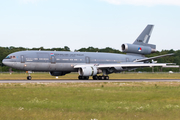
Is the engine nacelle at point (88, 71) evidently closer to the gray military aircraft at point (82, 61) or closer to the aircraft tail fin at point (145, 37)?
→ the gray military aircraft at point (82, 61)

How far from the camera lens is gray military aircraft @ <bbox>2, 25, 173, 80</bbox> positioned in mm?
42719

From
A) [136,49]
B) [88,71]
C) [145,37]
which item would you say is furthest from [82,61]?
[145,37]

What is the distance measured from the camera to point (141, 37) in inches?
2190

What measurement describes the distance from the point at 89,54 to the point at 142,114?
36981 mm

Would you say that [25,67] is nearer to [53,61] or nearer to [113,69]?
[53,61]

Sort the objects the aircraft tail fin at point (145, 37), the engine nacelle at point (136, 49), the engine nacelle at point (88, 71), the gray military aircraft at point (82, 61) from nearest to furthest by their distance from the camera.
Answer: the gray military aircraft at point (82, 61)
the engine nacelle at point (88, 71)
the engine nacelle at point (136, 49)
the aircraft tail fin at point (145, 37)

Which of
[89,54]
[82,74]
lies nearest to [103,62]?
[89,54]

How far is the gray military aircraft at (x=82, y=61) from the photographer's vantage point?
42.7 metres

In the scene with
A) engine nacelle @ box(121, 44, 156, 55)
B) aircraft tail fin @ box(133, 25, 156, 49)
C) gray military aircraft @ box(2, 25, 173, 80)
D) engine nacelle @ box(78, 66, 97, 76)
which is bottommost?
engine nacelle @ box(78, 66, 97, 76)

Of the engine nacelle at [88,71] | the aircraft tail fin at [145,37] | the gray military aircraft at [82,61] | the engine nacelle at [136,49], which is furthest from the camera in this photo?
the aircraft tail fin at [145,37]

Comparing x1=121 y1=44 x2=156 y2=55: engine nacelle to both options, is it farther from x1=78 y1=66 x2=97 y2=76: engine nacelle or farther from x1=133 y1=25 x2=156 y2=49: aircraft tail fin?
x1=78 y1=66 x2=97 y2=76: engine nacelle

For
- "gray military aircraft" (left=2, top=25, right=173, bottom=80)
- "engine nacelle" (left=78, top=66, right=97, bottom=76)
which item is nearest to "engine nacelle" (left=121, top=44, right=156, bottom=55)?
"gray military aircraft" (left=2, top=25, right=173, bottom=80)

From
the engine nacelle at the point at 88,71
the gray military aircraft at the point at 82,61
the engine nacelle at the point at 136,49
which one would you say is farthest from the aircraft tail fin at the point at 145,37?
the engine nacelle at the point at 88,71

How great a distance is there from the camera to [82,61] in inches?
1895
